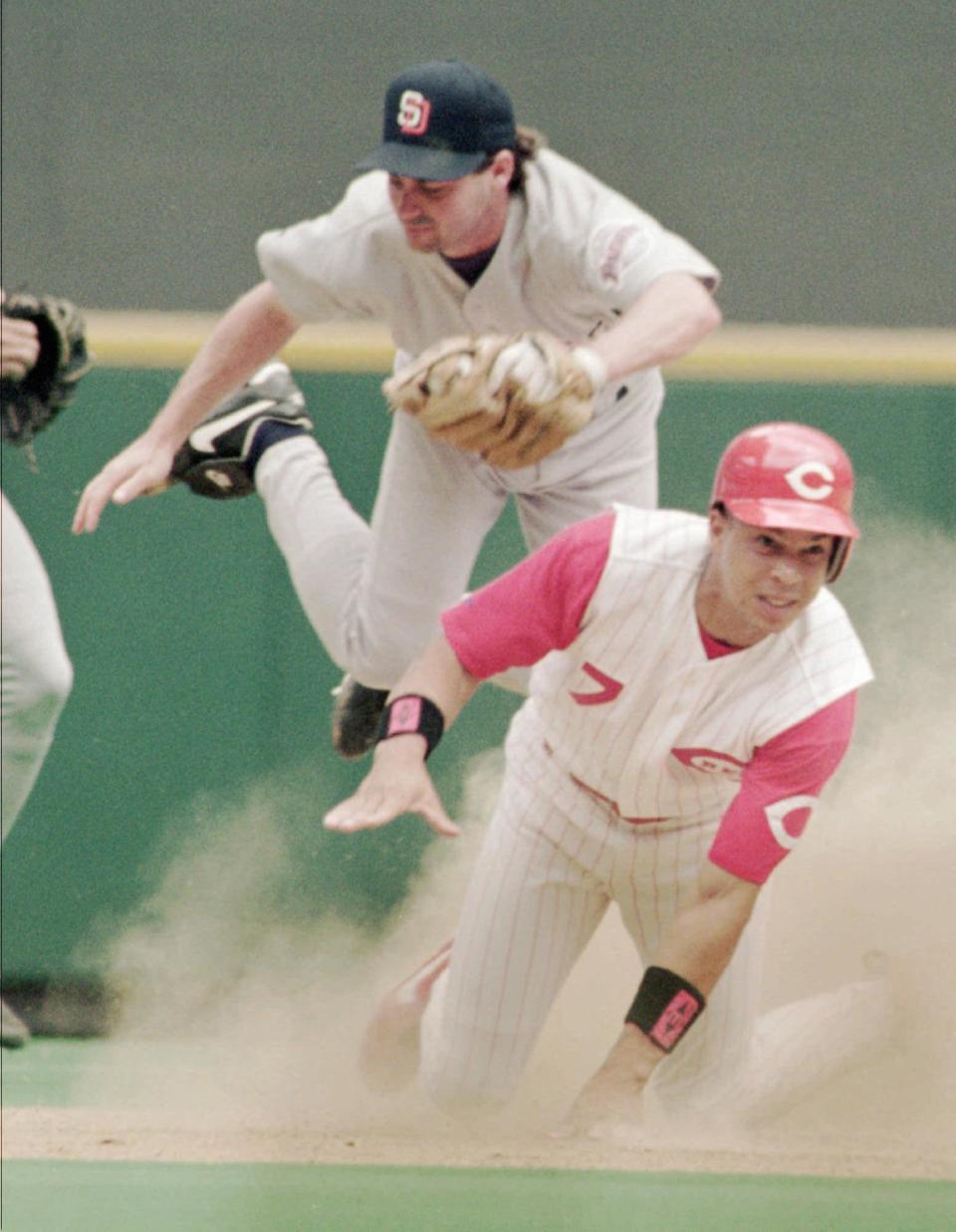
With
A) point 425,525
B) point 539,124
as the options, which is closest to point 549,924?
point 425,525

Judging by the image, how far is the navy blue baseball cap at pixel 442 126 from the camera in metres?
2.62

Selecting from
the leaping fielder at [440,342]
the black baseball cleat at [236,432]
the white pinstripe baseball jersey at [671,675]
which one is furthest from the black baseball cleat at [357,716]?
the white pinstripe baseball jersey at [671,675]

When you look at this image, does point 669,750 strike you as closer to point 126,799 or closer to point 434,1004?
point 434,1004

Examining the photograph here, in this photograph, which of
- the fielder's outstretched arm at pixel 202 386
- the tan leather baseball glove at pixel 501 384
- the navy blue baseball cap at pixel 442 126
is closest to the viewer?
the tan leather baseball glove at pixel 501 384

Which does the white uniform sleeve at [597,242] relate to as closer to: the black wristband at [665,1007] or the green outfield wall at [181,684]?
the green outfield wall at [181,684]

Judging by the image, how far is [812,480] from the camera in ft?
7.74

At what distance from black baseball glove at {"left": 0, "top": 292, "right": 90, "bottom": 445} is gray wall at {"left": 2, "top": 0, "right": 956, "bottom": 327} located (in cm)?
66

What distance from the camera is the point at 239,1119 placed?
3.02 m

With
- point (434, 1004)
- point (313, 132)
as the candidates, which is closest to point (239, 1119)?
point (434, 1004)

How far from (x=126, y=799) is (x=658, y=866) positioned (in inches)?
52.0

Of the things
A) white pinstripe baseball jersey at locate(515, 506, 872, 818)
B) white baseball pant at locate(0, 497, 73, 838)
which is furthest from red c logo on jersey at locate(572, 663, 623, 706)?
white baseball pant at locate(0, 497, 73, 838)

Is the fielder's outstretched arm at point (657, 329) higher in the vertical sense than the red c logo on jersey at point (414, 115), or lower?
lower

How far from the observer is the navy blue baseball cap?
103 inches

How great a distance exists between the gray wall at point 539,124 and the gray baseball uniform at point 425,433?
715mm
